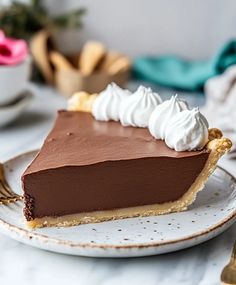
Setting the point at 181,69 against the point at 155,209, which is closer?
the point at 155,209

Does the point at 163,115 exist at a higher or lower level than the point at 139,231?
higher

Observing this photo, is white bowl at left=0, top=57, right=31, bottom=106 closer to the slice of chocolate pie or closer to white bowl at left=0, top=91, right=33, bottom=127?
white bowl at left=0, top=91, right=33, bottom=127

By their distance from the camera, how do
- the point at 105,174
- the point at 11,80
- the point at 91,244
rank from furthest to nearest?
1. the point at 11,80
2. the point at 105,174
3. the point at 91,244

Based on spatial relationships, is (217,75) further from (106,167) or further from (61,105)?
(106,167)

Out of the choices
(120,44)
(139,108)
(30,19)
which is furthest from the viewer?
(120,44)

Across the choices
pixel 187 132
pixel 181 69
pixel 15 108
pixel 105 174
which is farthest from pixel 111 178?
pixel 181 69

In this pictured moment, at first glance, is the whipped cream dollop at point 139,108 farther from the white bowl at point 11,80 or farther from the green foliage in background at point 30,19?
the green foliage in background at point 30,19

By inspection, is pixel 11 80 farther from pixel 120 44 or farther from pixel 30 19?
pixel 120 44
